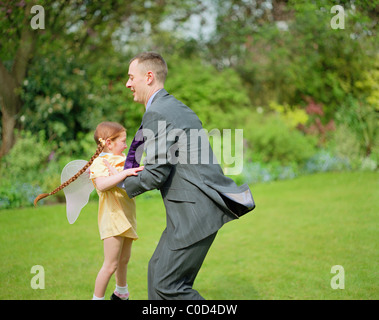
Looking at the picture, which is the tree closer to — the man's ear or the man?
the man's ear

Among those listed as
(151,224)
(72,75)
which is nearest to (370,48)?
(72,75)

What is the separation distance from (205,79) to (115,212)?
826 cm

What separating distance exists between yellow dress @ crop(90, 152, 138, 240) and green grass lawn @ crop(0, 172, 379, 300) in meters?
0.96

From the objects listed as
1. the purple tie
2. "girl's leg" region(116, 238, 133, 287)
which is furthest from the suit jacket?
"girl's leg" region(116, 238, 133, 287)

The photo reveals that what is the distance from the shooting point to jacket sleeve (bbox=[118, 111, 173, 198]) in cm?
266

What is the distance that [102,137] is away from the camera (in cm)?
354

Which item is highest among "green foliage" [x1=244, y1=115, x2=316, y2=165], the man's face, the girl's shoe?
"green foliage" [x1=244, y1=115, x2=316, y2=165]

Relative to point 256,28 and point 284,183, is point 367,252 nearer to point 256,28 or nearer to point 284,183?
point 284,183

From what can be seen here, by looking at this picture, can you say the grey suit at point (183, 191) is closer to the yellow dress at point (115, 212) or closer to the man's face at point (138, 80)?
the man's face at point (138, 80)

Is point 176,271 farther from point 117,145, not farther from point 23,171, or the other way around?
point 23,171

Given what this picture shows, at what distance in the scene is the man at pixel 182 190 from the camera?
→ 271 cm

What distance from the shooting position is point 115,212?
140 inches

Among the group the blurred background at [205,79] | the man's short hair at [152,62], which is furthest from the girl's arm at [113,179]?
the blurred background at [205,79]
